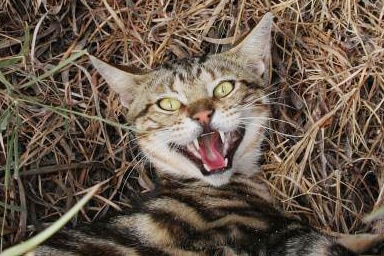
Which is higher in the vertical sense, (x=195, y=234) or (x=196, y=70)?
(x=196, y=70)

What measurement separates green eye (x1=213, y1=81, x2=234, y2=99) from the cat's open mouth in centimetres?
20

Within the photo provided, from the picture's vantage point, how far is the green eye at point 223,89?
3.07 metres

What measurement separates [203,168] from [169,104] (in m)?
0.39

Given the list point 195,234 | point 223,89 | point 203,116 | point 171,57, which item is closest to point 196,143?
point 203,116

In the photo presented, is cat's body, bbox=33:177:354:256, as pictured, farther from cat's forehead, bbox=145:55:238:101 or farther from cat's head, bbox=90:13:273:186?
cat's forehead, bbox=145:55:238:101

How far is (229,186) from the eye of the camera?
315 cm

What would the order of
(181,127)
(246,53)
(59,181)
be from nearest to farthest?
1. (181,127)
2. (246,53)
3. (59,181)

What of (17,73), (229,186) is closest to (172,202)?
(229,186)

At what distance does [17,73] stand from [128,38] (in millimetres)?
688

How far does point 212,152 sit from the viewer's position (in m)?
3.03

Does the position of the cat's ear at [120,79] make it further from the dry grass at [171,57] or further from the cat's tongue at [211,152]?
the cat's tongue at [211,152]

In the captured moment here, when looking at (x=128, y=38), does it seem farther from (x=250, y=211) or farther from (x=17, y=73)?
(x=250, y=211)

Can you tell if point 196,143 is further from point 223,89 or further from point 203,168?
point 223,89

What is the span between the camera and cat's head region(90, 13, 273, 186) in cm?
298
